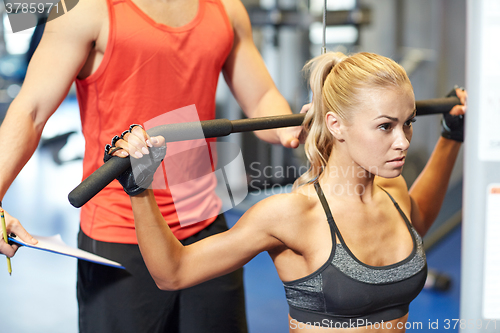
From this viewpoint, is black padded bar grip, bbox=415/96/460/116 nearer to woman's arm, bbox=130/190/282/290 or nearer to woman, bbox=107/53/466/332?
woman, bbox=107/53/466/332

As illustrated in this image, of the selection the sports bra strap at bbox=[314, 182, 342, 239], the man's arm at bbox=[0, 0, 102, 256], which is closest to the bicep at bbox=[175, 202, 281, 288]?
the sports bra strap at bbox=[314, 182, 342, 239]

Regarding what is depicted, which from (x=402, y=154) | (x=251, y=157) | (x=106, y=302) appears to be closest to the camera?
(x=402, y=154)

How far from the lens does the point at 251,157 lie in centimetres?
451

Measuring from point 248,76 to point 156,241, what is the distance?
716mm

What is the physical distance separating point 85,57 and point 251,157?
329 cm

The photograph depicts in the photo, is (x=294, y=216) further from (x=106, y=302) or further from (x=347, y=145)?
(x=106, y=302)

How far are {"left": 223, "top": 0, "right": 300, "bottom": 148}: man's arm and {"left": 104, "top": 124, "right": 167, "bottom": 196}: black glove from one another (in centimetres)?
59

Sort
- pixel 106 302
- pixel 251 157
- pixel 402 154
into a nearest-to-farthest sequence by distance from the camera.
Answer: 1. pixel 402 154
2. pixel 106 302
3. pixel 251 157

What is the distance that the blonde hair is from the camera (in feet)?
3.97

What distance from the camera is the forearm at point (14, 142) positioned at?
3.76 ft

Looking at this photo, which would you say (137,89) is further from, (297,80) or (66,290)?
(297,80)

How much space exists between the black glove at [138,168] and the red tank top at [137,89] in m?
0.32

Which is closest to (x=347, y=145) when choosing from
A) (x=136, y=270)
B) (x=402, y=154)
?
(x=402, y=154)

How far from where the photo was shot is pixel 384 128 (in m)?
1.19
